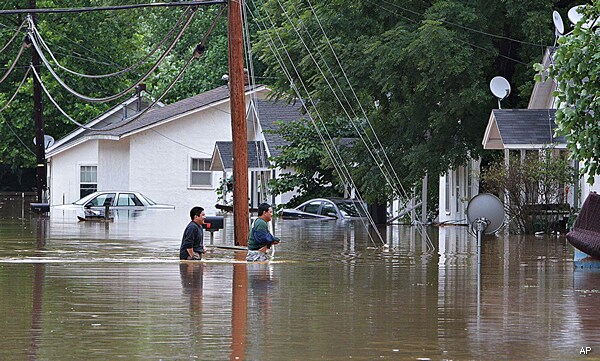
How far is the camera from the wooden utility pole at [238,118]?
92.5 feet

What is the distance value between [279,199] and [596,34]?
3586 cm

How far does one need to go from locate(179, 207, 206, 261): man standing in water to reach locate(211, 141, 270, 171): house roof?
32724 millimetres

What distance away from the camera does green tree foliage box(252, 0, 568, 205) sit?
3703 cm

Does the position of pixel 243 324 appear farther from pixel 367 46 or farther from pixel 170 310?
pixel 367 46

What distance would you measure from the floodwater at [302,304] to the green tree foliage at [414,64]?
9656 mm

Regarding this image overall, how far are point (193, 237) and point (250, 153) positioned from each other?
34.8 meters

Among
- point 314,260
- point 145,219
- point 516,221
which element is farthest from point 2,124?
point 314,260

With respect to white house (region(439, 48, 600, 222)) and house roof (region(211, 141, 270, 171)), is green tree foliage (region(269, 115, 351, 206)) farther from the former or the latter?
white house (region(439, 48, 600, 222))

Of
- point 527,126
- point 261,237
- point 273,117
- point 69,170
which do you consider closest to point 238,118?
point 261,237

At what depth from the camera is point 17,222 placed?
45.4 m

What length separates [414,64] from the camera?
1475 inches

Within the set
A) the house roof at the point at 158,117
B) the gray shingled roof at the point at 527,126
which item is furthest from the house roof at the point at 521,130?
the house roof at the point at 158,117

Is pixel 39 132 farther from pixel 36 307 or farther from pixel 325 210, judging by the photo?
pixel 36 307

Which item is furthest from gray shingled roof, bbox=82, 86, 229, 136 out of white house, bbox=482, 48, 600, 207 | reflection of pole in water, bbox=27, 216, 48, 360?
reflection of pole in water, bbox=27, 216, 48, 360
